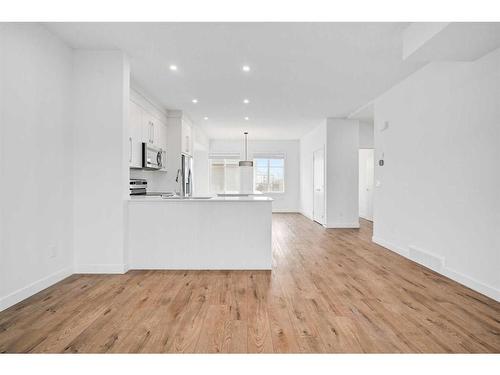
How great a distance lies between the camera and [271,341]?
2.02m

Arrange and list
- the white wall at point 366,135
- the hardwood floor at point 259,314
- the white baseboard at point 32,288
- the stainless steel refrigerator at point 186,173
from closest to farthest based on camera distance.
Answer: the hardwood floor at point 259,314
the white baseboard at point 32,288
the stainless steel refrigerator at point 186,173
the white wall at point 366,135

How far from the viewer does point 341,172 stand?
292 inches

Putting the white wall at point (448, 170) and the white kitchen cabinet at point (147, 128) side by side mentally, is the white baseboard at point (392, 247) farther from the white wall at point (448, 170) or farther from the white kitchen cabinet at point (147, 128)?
the white kitchen cabinet at point (147, 128)

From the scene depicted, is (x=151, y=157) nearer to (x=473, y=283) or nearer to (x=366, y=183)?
(x=473, y=283)

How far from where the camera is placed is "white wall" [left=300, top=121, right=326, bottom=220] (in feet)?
26.9

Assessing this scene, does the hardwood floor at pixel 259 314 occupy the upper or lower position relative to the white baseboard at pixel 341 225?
lower

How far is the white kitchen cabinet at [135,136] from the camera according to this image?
4496 mm

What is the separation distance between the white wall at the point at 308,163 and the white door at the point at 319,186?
0.25 metres

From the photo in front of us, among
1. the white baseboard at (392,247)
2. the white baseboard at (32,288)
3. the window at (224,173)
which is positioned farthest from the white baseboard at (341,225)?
the white baseboard at (32,288)

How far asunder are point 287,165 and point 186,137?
4741mm

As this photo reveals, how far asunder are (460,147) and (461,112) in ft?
1.32

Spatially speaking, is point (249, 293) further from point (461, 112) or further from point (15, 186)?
point (461, 112)

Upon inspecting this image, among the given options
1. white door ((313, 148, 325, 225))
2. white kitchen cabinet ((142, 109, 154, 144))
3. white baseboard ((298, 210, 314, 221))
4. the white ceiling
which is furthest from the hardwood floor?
white baseboard ((298, 210, 314, 221))
